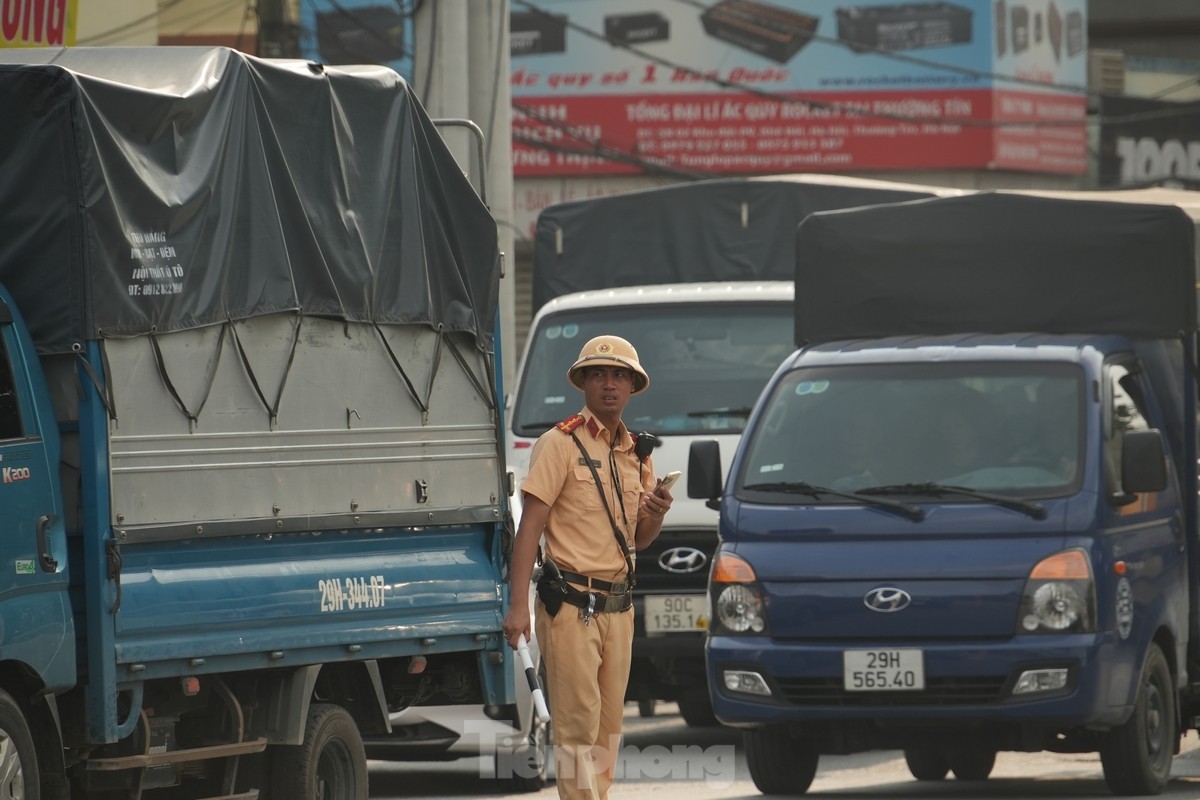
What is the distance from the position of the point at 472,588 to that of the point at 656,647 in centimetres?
348

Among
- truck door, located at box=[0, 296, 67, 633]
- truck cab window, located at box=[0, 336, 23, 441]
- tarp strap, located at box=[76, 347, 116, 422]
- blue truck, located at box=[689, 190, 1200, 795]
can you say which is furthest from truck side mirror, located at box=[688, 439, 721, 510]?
truck cab window, located at box=[0, 336, 23, 441]

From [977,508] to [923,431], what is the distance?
703 millimetres

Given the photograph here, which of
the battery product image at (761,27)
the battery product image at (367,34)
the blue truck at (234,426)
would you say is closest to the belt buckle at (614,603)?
the blue truck at (234,426)

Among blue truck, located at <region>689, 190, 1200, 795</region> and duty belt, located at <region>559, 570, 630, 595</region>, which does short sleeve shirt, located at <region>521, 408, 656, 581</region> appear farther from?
blue truck, located at <region>689, 190, 1200, 795</region>

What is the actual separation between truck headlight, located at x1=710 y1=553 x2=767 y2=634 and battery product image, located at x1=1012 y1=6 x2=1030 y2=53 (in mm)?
27907

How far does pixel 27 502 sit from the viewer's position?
6.91 metres

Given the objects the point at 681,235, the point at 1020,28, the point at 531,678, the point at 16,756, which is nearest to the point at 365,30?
the point at 1020,28

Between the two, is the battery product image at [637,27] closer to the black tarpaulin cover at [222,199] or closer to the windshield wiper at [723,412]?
the windshield wiper at [723,412]

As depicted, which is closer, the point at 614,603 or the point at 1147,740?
the point at 614,603

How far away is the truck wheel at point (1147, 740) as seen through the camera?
9797 millimetres

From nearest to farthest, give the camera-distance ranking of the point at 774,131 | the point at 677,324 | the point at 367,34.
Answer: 1. the point at 677,324
2. the point at 367,34
3. the point at 774,131

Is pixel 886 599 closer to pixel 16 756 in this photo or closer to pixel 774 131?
pixel 16 756

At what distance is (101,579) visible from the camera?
7078 mm

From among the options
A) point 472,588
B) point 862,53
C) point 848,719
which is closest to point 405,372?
point 472,588
